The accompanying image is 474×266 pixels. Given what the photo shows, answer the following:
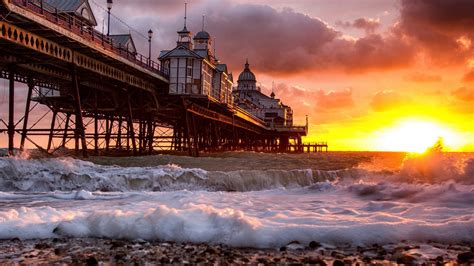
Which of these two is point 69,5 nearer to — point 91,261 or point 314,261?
point 91,261

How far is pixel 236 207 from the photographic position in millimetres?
10664

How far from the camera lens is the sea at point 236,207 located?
6.95 m

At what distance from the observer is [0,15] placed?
18.0 metres

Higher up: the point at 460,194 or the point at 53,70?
the point at 53,70

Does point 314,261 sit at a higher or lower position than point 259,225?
lower

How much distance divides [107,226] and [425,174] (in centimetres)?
1151

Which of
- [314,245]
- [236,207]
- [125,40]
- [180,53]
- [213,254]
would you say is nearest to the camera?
[213,254]

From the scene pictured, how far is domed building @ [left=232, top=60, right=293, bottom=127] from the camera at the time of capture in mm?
98375

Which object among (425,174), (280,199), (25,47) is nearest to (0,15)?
(25,47)

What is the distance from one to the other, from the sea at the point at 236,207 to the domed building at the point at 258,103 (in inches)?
2846

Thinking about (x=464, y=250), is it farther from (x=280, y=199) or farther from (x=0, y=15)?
(x=0, y=15)

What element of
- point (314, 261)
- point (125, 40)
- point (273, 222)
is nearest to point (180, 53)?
point (125, 40)

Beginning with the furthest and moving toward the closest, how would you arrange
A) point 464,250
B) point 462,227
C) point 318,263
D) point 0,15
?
point 0,15 → point 462,227 → point 464,250 → point 318,263

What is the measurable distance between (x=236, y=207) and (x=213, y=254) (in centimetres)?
463
